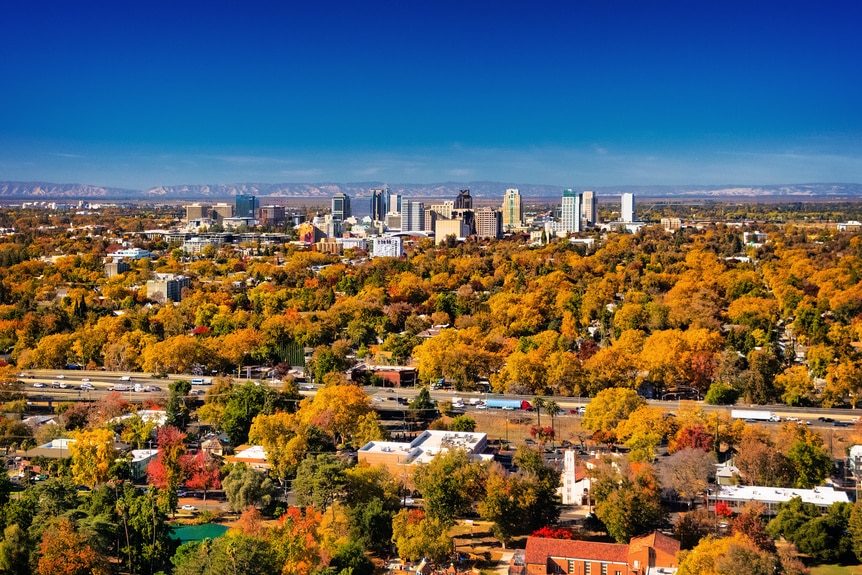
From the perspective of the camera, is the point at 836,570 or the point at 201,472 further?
the point at 201,472

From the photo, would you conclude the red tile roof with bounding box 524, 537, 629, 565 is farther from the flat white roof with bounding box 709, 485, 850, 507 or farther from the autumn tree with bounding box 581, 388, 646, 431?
the autumn tree with bounding box 581, 388, 646, 431

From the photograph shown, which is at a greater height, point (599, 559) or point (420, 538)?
point (420, 538)

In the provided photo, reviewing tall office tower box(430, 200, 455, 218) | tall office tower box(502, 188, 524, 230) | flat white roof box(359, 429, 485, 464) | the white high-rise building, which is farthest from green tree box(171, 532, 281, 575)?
tall office tower box(502, 188, 524, 230)

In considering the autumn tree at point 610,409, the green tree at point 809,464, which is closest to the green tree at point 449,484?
the autumn tree at point 610,409

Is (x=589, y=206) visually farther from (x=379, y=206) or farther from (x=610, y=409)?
(x=610, y=409)

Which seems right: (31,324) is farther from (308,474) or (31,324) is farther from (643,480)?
(643,480)

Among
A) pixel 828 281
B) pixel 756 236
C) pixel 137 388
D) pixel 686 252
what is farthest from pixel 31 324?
pixel 756 236

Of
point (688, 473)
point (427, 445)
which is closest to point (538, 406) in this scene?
point (427, 445)
